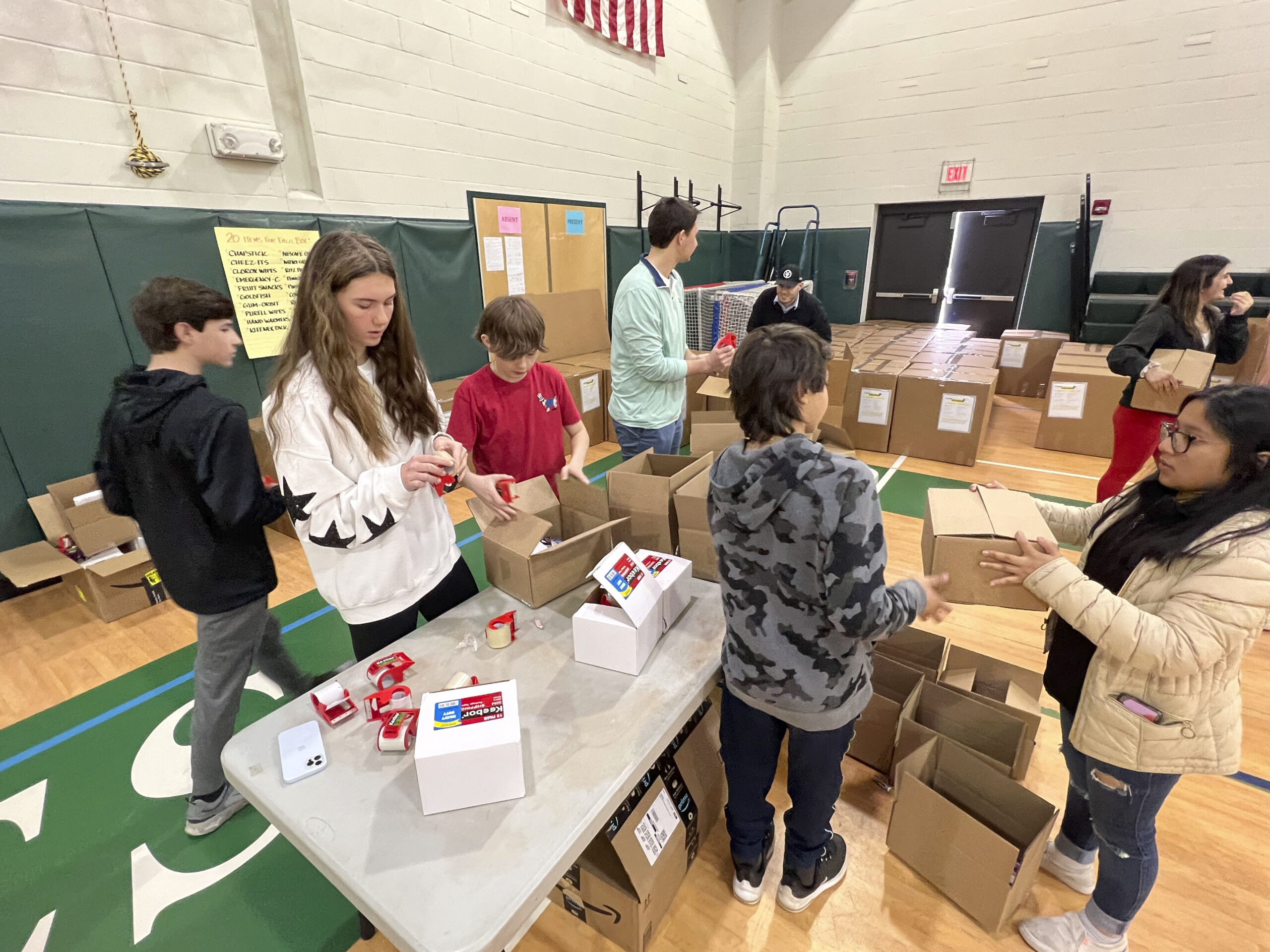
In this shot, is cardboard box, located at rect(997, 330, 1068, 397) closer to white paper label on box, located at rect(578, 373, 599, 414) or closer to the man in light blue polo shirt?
white paper label on box, located at rect(578, 373, 599, 414)

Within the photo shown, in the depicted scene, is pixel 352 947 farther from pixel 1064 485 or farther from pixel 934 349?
pixel 934 349

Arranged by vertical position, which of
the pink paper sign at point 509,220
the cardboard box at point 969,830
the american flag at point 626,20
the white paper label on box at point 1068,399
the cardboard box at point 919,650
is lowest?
the cardboard box at point 969,830

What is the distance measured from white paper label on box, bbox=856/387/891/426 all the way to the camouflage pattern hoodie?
3.68 m

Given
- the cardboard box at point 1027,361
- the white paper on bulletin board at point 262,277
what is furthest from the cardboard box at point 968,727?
the cardboard box at point 1027,361

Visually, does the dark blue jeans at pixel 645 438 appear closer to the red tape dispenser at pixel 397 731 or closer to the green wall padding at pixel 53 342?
the red tape dispenser at pixel 397 731

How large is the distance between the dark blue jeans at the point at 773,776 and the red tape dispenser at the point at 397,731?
0.65 m

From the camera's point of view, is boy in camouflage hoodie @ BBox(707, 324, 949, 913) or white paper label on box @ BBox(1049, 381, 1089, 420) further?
white paper label on box @ BBox(1049, 381, 1089, 420)

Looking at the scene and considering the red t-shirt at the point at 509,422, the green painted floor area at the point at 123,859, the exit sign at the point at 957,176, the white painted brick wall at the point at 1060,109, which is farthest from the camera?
the exit sign at the point at 957,176

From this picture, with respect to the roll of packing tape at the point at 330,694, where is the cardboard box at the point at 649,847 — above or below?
below

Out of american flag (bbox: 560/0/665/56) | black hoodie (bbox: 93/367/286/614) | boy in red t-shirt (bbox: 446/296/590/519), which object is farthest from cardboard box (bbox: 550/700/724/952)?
american flag (bbox: 560/0/665/56)

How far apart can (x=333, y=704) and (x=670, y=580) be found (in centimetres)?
73

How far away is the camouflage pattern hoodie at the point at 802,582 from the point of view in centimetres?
95

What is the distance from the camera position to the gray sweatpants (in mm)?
1539

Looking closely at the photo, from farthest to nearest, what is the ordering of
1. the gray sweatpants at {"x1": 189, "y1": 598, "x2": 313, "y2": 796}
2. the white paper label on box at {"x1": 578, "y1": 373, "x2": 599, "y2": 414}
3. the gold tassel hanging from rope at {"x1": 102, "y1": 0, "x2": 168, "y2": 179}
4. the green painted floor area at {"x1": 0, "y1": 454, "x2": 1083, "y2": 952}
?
the white paper label on box at {"x1": 578, "y1": 373, "x2": 599, "y2": 414} → the gold tassel hanging from rope at {"x1": 102, "y1": 0, "x2": 168, "y2": 179} → the gray sweatpants at {"x1": 189, "y1": 598, "x2": 313, "y2": 796} → the green painted floor area at {"x1": 0, "y1": 454, "x2": 1083, "y2": 952}
